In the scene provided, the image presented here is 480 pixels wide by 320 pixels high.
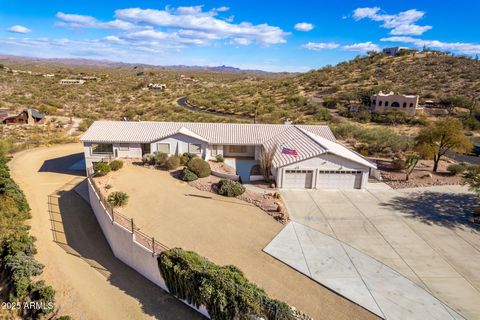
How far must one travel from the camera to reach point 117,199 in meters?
21.4

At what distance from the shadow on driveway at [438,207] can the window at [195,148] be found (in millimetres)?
16376

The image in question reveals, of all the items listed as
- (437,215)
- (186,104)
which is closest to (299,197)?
(437,215)

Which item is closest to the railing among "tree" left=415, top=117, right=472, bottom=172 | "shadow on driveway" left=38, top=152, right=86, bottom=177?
"shadow on driveway" left=38, top=152, right=86, bottom=177

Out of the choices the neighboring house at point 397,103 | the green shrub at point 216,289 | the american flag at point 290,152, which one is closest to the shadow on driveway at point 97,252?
the green shrub at point 216,289

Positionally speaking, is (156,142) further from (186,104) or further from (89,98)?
(89,98)

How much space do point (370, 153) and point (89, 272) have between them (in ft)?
93.5

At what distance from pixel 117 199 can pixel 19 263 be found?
6446 millimetres

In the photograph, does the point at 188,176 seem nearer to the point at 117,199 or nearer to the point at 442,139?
the point at 117,199

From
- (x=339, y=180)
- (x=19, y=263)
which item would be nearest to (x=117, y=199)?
(x=19, y=263)

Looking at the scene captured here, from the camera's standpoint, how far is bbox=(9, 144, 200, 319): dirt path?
14.3m

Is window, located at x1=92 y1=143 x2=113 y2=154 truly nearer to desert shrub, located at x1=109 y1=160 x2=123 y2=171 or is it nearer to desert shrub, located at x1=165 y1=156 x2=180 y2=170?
desert shrub, located at x1=109 y1=160 x2=123 y2=171

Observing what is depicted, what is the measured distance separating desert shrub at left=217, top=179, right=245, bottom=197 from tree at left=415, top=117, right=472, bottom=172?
1634cm

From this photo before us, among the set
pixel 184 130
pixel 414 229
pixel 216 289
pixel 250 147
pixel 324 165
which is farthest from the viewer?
pixel 250 147

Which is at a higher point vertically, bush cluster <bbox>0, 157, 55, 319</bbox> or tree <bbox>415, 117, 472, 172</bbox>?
tree <bbox>415, 117, 472, 172</bbox>
